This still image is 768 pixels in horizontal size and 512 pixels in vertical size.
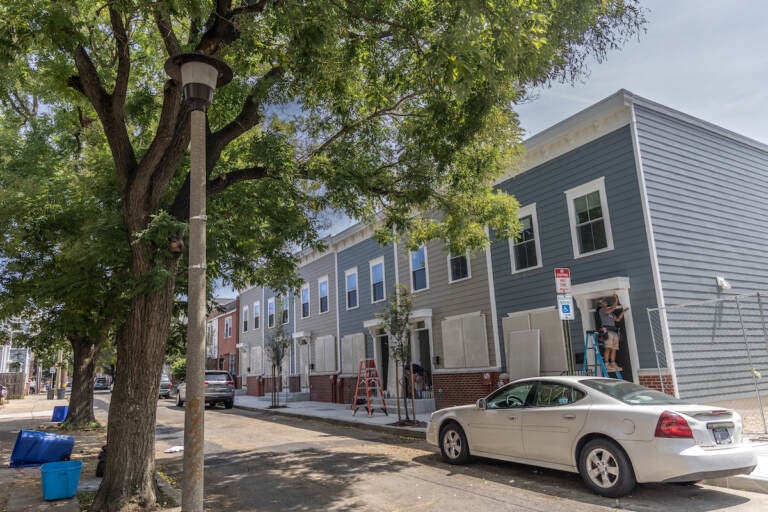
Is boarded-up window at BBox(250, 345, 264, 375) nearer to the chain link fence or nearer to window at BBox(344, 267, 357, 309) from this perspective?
window at BBox(344, 267, 357, 309)

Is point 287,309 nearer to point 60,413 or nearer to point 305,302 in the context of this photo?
point 305,302

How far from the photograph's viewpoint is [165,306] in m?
7.01

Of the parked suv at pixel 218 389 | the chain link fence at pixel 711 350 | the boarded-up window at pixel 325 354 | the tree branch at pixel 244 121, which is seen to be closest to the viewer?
the tree branch at pixel 244 121

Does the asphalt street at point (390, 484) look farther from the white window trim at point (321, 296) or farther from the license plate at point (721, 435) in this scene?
the white window trim at point (321, 296)

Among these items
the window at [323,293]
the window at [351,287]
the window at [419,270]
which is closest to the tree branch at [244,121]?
the window at [419,270]

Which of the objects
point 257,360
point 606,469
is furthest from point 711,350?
point 257,360

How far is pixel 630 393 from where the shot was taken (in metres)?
7.10

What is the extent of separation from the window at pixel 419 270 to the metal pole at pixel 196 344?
1406 centimetres

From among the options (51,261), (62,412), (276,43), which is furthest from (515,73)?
(62,412)

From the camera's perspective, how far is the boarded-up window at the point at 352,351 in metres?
21.7

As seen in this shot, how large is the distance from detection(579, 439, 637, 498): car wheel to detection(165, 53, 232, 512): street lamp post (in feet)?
16.2

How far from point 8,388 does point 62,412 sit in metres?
30.6

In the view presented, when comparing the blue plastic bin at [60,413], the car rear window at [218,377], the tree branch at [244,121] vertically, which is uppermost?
the tree branch at [244,121]

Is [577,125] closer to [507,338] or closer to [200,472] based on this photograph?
[507,338]
